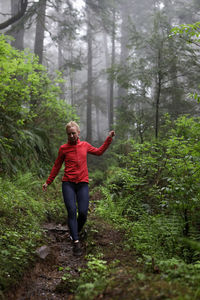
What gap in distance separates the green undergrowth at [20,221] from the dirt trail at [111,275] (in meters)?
0.19

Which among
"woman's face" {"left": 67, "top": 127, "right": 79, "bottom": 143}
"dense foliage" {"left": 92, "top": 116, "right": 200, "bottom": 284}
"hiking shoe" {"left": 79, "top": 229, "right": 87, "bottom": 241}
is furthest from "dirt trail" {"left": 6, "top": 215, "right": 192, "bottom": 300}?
"woman's face" {"left": 67, "top": 127, "right": 79, "bottom": 143}

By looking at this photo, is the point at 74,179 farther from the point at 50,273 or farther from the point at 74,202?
the point at 50,273

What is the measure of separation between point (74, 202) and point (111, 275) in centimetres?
178

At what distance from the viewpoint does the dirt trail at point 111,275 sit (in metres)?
2.00

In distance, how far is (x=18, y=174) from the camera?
7.02m

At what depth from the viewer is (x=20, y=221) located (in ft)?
14.8

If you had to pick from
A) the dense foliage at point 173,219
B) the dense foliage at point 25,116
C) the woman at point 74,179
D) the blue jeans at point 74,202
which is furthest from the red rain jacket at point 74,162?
the dense foliage at point 25,116

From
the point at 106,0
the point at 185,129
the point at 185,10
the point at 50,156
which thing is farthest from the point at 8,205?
the point at 185,10

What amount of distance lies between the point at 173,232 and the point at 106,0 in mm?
14360

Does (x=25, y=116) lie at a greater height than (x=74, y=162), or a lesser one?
greater

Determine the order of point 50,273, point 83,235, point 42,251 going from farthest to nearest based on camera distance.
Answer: point 83,235, point 42,251, point 50,273

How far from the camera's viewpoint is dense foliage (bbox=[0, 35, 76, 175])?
6.93 m

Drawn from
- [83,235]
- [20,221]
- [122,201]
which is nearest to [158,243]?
[83,235]

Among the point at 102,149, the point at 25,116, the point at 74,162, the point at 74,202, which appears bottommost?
the point at 74,202
